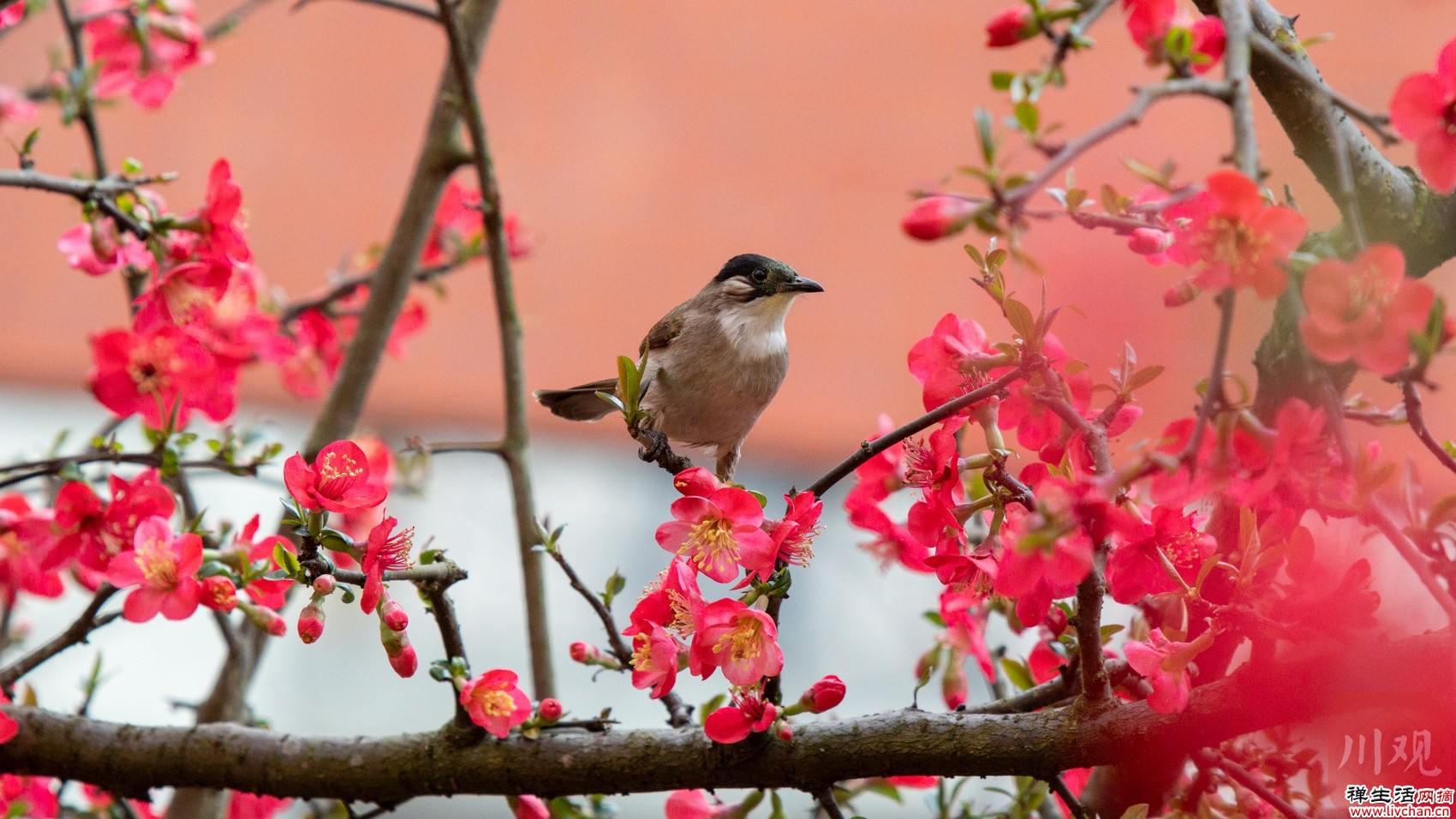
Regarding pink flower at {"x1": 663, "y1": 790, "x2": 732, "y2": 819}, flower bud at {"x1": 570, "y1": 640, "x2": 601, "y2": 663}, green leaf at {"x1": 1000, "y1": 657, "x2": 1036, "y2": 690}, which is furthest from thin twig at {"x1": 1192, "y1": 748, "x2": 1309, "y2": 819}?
flower bud at {"x1": 570, "y1": 640, "x2": 601, "y2": 663}

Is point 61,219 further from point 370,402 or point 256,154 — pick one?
point 370,402

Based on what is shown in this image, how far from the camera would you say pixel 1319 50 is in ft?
15.1

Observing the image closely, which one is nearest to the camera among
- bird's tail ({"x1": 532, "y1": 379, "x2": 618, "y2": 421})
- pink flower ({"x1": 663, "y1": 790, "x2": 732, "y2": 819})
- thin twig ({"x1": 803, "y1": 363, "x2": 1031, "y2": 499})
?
thin twig ({"x1": 803, "y1": 363, "x2": 1031, "y2": 499})

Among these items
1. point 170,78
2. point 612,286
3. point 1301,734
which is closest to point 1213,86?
point 1301,734

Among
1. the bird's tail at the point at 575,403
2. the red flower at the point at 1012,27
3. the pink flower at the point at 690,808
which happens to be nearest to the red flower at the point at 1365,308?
the red flower at the point at 1012,27

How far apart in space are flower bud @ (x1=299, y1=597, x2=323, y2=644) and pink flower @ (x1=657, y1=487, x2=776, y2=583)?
13.8 inches

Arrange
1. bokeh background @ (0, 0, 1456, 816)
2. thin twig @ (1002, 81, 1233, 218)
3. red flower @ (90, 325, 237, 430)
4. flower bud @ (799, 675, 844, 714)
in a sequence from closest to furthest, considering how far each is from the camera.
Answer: thin twig @ (1002, 81, 1233, 218) → flower bud @ (799, 675, 844, 714) → red flower @ (90, 325, 237, 430) → bokeh background @ (0, 0, 1456, 816)

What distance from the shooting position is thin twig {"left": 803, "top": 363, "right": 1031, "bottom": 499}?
44.9 inches

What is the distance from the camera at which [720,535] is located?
127cm

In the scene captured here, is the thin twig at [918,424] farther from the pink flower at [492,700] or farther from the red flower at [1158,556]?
the pink flower at [492,700]

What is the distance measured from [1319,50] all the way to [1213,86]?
4361 mm

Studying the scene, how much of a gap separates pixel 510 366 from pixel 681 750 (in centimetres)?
108

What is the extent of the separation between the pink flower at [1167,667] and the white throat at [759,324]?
43.3 inches

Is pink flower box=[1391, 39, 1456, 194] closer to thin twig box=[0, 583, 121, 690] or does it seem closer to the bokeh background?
thin twig box=[0, 583, 121, 690]
